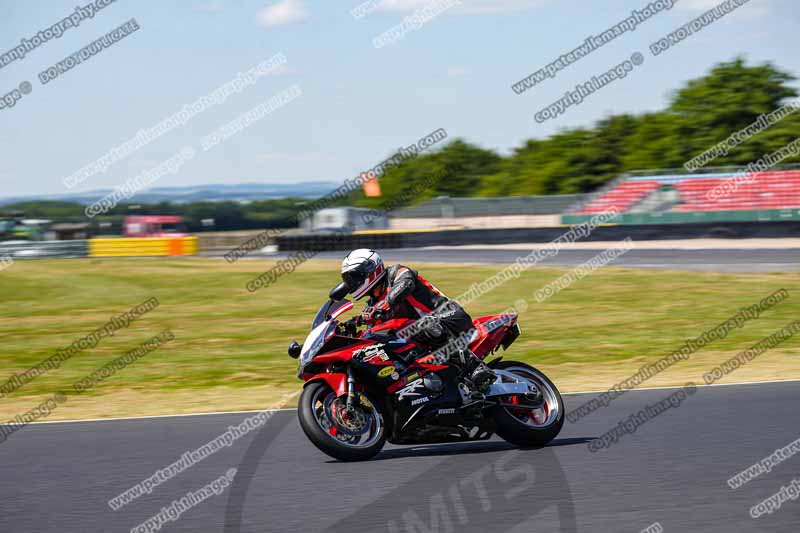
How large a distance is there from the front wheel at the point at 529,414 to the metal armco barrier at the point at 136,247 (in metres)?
33.0

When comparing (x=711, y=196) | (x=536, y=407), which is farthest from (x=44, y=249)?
(x=536, y=407)

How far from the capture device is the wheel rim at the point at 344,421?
6.98 metres

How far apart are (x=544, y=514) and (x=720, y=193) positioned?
100.0ft

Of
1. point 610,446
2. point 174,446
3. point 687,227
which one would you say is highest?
point 174,446

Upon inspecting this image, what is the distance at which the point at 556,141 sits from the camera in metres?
69.8

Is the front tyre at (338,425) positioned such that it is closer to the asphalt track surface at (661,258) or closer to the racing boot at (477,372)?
the racing boot at (477,372)

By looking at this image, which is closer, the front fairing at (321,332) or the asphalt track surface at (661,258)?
the front fairing at (321,332)

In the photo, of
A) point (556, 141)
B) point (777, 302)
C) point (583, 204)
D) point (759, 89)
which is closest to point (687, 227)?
point (583, 204)

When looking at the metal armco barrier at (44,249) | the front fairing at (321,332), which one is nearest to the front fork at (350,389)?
the front fairing at (321,332)

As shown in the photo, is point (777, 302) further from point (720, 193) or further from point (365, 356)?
point (720, 193)

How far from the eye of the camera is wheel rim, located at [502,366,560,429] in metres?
7.52

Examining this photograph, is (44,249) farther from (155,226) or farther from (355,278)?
(355,278)

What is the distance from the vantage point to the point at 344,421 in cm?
709

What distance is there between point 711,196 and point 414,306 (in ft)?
93.8
